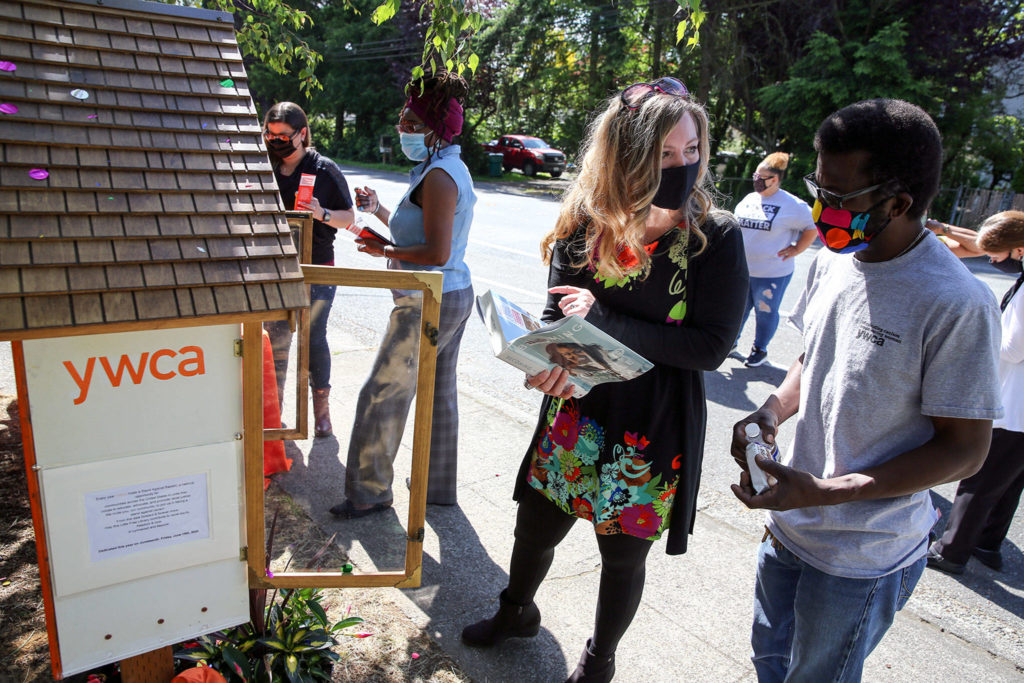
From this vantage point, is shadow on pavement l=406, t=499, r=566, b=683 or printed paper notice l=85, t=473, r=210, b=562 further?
shadow on pavement l=406, t=499, r=566, b=683

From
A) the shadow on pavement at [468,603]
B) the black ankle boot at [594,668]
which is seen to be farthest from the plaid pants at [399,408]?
the black ankle boot at [594,668]

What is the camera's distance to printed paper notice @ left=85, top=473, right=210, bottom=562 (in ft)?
5.94

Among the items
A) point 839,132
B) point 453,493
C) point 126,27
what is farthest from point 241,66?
point 453,493

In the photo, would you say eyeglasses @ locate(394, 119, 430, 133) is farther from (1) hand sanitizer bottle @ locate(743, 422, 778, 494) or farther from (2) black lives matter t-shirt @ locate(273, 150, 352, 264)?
(1) hand sanitizer bottle @ locate(743, 422, 778, 494)

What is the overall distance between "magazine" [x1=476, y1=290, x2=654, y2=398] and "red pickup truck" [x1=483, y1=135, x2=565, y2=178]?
26.1 m

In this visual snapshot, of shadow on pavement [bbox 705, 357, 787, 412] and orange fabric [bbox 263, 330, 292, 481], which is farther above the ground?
orange fabric [bbox 263, 330, 292, 481]

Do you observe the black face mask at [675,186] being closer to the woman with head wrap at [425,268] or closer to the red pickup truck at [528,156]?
the woman with head wrap at [425,268]

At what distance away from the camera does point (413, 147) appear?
3195 millimetres

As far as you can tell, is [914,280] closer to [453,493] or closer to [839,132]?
[839,132]

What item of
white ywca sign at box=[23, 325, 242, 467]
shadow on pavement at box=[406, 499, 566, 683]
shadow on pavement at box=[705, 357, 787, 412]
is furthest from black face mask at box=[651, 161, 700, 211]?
shadow on pavement at box=[705, 357, 787, 412]

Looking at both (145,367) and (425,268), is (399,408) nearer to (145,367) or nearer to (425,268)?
(425,268)

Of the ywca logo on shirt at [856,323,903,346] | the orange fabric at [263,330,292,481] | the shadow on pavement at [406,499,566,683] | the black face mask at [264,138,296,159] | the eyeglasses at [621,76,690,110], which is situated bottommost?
the shadow on pavement at [406,499,566,683]

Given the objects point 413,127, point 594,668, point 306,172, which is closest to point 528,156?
point 306,172

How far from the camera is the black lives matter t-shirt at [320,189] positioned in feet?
13.3
